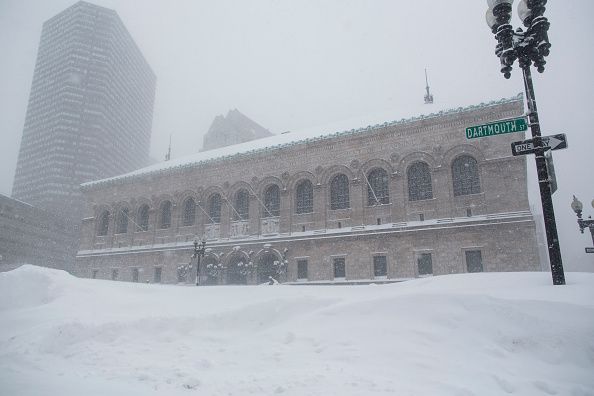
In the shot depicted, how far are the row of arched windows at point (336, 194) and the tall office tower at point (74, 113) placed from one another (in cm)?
7903

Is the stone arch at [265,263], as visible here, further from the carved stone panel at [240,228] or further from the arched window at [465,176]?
the arched window at [465,176]

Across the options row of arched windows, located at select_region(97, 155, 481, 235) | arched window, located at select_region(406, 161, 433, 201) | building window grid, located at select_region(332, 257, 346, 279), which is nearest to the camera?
row of arched windows, located at select_region(97, 155, 481, 235)

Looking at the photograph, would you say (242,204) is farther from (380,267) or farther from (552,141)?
(552,141)

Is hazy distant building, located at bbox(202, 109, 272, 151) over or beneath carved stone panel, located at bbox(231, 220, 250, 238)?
over

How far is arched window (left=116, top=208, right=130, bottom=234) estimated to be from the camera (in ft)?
102

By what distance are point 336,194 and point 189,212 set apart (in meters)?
11.9

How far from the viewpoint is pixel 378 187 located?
22.2 m

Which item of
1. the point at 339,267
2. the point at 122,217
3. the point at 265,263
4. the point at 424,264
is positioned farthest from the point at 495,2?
the point at 122,217

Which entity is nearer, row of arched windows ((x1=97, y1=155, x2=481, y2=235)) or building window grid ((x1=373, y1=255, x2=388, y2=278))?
row of arched windows ((x1=97, y1=155, x2=481, y2=235))

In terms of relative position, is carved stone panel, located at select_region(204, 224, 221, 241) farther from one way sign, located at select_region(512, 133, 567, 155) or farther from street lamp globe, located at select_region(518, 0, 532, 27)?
street lamp globe, located at select_region(518, 0, 532, 27)

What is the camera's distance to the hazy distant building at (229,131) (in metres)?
66.0

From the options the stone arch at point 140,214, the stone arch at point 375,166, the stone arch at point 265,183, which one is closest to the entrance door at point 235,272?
the stone arch at point 265,183

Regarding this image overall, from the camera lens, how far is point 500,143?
767 inches

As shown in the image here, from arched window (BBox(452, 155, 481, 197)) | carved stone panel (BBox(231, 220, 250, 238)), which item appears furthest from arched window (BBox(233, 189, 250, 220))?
arched window (BBox(452, 155, 481, 197))
